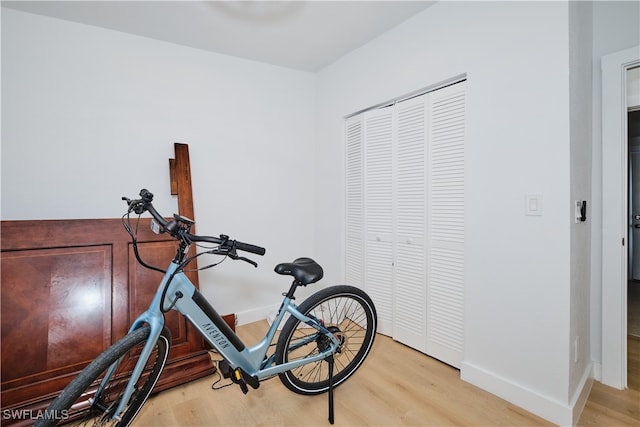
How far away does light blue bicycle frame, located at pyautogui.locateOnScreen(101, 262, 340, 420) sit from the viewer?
4.17ft

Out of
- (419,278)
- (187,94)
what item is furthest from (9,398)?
(419,278)

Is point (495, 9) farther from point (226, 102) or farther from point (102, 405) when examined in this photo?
point (102, 405)

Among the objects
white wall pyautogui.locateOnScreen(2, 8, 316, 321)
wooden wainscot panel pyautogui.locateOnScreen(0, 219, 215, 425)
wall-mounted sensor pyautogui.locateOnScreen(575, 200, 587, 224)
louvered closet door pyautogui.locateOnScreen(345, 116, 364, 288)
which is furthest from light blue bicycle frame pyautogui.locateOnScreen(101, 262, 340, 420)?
wall-mounted sensor pyautogui.locateOnScreen(575, 200, 587, 224)

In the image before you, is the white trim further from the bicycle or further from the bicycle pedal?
the bicycle pedal

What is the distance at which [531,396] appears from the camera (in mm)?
1609

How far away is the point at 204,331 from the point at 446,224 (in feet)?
5.45

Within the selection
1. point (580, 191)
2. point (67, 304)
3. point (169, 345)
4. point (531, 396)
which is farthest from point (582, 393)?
point (67, 304)

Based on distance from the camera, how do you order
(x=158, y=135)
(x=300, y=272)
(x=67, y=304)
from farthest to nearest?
(x=158, y=135) → (x=67, y=304) → (x=300, y=272)

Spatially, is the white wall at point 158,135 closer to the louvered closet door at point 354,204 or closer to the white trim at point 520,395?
the louvered closet door at point 354,204

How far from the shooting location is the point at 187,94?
2592 millimetres

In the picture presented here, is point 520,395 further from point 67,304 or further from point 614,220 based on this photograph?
point 67,304

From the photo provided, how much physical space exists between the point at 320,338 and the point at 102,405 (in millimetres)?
1069

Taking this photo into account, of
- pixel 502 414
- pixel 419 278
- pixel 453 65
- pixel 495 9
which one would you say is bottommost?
pixel 502 414

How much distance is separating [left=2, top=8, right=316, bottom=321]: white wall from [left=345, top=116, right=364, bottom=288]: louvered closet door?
54 cm
